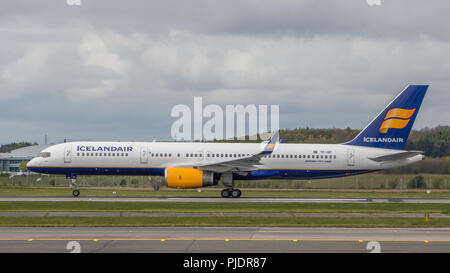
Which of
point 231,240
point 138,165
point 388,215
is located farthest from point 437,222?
point 138,165

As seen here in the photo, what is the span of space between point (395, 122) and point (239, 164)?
39.0ft

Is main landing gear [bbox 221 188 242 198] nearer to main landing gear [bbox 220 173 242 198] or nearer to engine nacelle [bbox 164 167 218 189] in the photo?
Answer: main landing gear [bbox 220 173 242 198]

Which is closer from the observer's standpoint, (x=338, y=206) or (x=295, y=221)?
(x=295, y=221)

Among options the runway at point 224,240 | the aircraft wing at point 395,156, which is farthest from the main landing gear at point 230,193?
the runway at point 224,240

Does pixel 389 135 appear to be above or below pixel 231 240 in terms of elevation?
above

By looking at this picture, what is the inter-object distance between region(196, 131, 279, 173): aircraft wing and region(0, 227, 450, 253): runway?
18142mm

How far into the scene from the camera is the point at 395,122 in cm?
4559

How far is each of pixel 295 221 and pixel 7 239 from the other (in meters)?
12.3

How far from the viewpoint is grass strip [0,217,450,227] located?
2556cm

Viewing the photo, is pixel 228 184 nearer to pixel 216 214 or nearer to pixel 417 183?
pixel 216 214

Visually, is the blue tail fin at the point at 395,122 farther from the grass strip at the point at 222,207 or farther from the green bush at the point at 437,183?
the green bush at the point at 437,183
